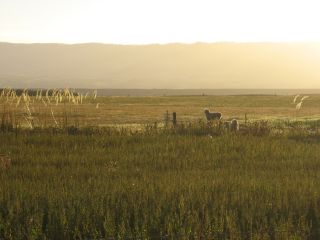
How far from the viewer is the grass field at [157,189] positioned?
838 cm

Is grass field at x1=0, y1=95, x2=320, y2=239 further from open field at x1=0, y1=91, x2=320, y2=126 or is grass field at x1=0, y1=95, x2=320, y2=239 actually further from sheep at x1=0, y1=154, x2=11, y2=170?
open field at x1=0, y1=91, x2=320, y2=126

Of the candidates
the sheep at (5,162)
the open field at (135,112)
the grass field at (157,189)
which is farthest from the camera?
the open field at (135,112)

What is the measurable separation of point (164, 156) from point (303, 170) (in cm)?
378

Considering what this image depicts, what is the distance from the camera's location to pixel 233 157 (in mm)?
15492

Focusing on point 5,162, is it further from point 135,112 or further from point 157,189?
point 135,112

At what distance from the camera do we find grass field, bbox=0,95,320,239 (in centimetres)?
838

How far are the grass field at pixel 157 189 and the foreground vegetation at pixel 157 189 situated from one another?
2cm

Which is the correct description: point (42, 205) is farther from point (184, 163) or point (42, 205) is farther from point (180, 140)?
point (180, 140)

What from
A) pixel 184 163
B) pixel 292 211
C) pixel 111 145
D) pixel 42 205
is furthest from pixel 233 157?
pixel 42 205

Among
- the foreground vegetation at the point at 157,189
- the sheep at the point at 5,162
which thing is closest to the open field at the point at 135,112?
the foreground vegetation at the point at 157,189

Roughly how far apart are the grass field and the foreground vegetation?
23 millimetres

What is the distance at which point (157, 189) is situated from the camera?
10.3 m

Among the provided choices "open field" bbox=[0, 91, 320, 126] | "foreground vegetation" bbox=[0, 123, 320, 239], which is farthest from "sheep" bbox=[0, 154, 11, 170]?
"open field" bbox=[0, 91, 320, 126]

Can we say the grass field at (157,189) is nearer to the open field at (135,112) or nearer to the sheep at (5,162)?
the sheep at (5,162)
